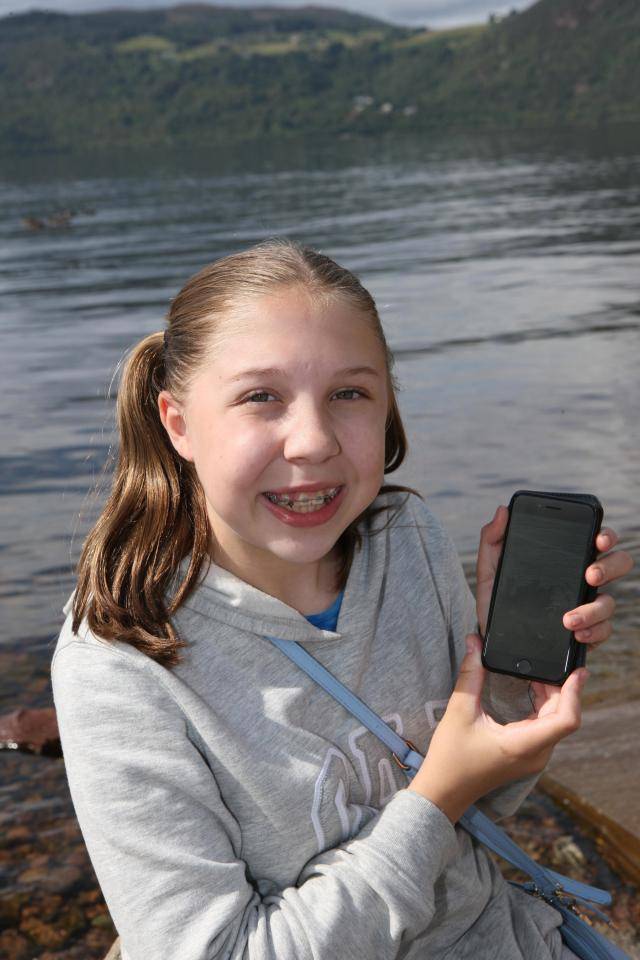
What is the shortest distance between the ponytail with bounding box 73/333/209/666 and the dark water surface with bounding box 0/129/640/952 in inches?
41.7

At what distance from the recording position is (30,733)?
5293 mm

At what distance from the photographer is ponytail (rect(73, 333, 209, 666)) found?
200cm

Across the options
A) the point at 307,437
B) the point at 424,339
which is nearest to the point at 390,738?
the point at 307,437

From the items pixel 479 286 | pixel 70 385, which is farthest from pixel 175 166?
pixel 70 385

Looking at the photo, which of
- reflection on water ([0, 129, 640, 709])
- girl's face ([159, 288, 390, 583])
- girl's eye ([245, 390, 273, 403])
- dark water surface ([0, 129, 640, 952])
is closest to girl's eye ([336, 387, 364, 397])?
girl's face ([159, 288, 390, 583])

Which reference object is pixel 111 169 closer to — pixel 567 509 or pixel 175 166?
pixel 175 166

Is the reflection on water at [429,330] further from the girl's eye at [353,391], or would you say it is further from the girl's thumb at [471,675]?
the girl's thumb at [471,675]

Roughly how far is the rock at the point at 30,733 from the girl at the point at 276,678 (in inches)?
131

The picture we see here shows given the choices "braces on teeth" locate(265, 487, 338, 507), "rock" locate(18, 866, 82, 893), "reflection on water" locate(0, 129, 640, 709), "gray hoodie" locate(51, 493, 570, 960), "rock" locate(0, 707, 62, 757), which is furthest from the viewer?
"reflection on water" locate(0, 129, 640, 709)

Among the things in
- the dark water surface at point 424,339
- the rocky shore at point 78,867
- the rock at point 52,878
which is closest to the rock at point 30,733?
the dark water surface at point 424,339

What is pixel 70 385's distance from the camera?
13.5 meters

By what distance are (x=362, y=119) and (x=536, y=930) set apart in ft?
388

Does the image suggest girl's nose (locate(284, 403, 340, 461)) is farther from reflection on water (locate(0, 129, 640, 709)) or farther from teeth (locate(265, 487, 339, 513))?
reflection on water (locate(0, 129, 640, 709))

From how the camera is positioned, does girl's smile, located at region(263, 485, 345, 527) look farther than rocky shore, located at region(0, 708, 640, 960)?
No
